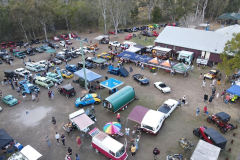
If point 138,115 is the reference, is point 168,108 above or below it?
below

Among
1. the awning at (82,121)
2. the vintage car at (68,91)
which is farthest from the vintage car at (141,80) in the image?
the awning at (82,121)

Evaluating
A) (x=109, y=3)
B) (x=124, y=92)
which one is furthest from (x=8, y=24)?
(x=124, y=92)

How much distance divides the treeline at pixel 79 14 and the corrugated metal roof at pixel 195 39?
17.4 meters

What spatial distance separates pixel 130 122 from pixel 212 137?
25.0 ft

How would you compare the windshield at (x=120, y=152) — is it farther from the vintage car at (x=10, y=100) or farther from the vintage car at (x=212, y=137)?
the vintage car at (x=10, y=100)

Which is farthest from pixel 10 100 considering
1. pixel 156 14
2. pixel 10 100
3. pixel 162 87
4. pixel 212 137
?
pixel 156 14

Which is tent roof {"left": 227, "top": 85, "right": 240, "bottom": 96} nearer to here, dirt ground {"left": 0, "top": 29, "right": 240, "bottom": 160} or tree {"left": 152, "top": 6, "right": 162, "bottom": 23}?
dirt ground {"left": 0, "top": 29, "right": 240, "bottom": 160}

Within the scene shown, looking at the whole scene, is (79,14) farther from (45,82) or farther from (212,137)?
(212,137)

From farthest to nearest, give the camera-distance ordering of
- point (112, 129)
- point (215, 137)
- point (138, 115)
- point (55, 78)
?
point (55, 78), point (138, 115), point (112, 129), point (215, 137)

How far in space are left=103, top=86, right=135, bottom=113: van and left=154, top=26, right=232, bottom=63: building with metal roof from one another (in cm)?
1869

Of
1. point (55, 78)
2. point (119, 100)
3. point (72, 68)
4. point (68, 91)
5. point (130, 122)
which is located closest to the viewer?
point (130, 122)

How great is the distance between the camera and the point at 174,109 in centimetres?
1973

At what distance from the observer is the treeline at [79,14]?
140 ft

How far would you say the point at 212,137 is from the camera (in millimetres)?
14422
